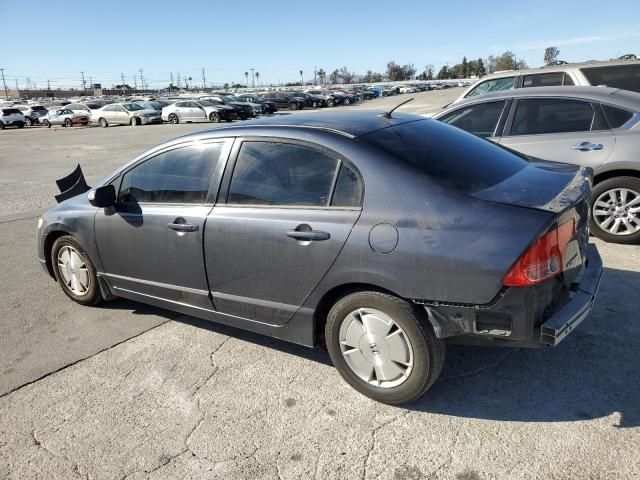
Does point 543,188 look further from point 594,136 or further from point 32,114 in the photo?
point 32,114

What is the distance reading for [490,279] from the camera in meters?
2.51

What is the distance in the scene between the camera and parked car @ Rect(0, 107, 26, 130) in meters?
36.8

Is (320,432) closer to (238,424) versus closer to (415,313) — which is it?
(238,424)

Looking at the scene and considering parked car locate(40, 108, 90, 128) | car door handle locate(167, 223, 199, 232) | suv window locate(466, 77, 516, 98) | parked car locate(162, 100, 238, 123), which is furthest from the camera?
parked car locate(40, 108, 90, 128)

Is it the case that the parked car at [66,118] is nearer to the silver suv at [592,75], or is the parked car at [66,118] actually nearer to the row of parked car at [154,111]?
the row of parked car at [154,111]

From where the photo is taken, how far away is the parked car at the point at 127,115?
32625 mm

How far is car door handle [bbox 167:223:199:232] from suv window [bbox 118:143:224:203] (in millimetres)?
184

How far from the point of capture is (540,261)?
2.53m

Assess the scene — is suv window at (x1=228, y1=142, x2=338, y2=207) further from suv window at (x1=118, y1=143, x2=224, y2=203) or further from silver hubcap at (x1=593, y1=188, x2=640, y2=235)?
silver hubcap at (x1=593, y1=188, x2=640, y2=235)

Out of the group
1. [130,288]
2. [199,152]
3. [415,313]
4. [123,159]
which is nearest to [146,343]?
[130,288]

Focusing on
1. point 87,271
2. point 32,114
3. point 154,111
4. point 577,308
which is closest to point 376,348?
point 577,308

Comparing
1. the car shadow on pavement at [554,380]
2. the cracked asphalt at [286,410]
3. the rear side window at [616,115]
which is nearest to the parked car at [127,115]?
the cracked asphalt at [286,410]

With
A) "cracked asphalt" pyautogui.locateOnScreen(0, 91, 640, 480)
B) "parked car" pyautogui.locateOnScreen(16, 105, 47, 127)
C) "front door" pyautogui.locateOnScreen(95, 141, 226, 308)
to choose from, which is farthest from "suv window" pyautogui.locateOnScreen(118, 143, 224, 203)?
"parked car" pyautogui.locateOnScreen(16, 105, 47, 127)

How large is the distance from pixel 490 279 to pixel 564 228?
0.55m
